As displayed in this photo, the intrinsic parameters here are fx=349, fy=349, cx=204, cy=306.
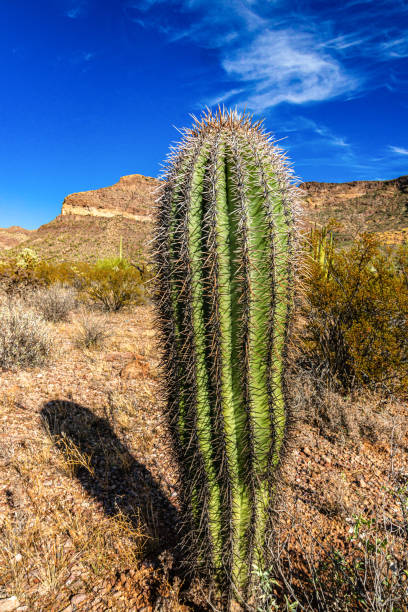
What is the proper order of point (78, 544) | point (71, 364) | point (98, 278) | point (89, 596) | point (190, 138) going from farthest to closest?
1. point (98, 278)
2. point (71, 364)
3. point (78, 544)
4. point (89, 596)
5. point (190, 138)

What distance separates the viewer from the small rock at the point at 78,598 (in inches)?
80.2

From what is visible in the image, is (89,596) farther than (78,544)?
No

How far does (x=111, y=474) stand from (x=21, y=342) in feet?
10.6

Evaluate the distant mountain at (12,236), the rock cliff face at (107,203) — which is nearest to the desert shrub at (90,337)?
the rock cliff face at (107,203)

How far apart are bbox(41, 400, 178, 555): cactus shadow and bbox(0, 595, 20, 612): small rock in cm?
73

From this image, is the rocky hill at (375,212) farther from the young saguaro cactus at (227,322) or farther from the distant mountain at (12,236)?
the distant mountain at (12,236)

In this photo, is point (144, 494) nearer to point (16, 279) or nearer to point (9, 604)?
point (9, 604)

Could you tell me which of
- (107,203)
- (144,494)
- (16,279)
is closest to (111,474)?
(144,494)

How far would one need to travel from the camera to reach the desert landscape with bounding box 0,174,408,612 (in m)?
2.00

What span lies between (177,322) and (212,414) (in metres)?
0.50

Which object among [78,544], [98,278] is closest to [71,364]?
[78,544]

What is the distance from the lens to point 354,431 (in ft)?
11.9

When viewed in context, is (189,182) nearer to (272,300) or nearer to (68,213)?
(272,300)

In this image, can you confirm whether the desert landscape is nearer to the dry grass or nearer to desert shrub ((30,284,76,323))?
the dry grass
